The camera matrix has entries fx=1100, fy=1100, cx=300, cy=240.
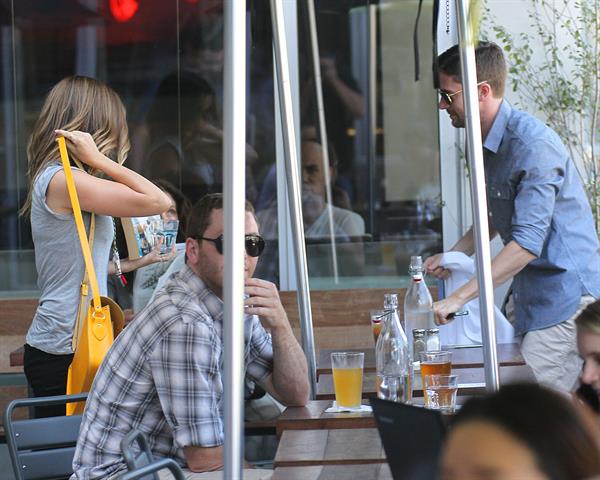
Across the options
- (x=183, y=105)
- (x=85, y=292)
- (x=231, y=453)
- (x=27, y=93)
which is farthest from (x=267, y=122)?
(x=231, y=453)

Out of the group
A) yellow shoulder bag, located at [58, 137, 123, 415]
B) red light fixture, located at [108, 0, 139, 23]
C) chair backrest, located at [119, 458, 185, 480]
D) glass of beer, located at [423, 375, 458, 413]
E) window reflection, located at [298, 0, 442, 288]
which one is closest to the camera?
chair backrest, located at [119, 458, 185, 480]

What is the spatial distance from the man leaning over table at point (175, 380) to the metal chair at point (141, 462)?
5.2 inches

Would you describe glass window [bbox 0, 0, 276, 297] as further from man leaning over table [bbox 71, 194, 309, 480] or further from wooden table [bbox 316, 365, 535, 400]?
man leaning over table [bbox 71, 194, 309, 480]

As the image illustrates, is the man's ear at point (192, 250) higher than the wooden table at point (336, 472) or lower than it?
higher

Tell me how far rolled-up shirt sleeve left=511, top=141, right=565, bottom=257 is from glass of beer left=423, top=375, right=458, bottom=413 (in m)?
1.14

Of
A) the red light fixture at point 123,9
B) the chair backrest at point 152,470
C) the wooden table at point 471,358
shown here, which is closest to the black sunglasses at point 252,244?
the wooden table at point 471,358

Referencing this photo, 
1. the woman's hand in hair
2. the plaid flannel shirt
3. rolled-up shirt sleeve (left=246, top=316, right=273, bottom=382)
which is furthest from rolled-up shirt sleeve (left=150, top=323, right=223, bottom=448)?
the woman's hand in hair

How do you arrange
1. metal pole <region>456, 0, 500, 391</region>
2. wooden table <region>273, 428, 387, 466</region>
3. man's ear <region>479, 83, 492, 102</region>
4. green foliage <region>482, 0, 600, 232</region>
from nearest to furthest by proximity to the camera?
wooden table <region>273, 428, 387, 466</region>, metal pole <region>456, 0, 500, 391</region>, man's ear <region>479, 83, 492, 102</region>, green foliage <region>482, 0, 600, 232</region>

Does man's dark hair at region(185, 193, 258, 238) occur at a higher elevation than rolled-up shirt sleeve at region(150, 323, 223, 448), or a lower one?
higher

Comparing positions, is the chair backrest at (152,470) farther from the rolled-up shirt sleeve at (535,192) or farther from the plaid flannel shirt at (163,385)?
the rolled-up shirt sleeve at (535,192)

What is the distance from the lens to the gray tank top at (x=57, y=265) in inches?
125

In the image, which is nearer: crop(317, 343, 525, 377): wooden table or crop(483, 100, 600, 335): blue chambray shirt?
crop(317, 343, 525, 377): wooden table

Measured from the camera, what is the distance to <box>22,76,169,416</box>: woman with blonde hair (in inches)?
125

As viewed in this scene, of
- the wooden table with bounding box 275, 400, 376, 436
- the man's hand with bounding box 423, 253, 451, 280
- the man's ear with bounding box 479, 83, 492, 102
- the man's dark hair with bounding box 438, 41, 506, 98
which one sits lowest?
the wooden table with bounding box 275, 400, 376, 436
